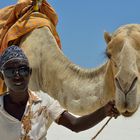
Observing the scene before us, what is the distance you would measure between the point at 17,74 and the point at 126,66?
1202mm

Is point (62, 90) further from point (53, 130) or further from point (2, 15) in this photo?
Answer: point (53, 130)

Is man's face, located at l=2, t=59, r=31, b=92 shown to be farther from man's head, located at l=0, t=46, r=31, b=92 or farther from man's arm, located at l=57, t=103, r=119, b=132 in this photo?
man's arm, located at l=57, t=103, r=119, b=132

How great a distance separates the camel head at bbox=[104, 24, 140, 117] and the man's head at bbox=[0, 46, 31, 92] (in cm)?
91

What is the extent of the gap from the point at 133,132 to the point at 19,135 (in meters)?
10.0

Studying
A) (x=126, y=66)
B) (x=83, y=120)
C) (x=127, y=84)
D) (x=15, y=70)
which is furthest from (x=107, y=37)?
(x=15, y=70)

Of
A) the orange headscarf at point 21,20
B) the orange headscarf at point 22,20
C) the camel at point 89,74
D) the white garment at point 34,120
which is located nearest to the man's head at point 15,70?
the white garment at point 34,120

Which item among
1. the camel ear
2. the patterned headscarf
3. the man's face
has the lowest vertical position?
the camel ear

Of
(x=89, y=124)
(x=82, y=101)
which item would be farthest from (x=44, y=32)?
(x=89, y=124)

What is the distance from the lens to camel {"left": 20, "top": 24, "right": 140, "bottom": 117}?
4090 millimetres

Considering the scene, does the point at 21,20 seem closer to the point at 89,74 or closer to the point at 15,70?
the point at 89,74

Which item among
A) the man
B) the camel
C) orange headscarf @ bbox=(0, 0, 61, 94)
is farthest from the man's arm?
orange headscarf @ bbox=(0, 0, 61, 94)

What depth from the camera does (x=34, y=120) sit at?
10.3ft

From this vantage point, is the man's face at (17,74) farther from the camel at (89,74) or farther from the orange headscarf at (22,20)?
the orange headscarf at (22,20)

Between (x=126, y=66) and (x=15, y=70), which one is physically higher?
(x=15, y=70)
